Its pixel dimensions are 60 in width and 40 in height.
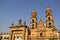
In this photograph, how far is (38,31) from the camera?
44.8m

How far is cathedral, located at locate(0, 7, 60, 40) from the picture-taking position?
140 ft

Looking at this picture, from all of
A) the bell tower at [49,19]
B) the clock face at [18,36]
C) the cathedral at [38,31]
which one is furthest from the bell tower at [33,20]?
the clock face at [18,36]

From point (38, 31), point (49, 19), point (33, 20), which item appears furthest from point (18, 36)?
point (49, 19)

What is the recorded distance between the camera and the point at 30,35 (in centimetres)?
4350

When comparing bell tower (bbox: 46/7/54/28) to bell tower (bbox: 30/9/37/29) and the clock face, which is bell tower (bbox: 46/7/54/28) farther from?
the clock face

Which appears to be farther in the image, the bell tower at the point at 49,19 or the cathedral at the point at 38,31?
the bell tower at the point at 49,19

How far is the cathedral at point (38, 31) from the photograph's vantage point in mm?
42662

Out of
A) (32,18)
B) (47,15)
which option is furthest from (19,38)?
(47,15)

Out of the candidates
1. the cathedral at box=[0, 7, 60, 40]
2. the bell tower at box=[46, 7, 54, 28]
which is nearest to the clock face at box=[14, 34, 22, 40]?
the cathedral at box=[0, 7, 60, 40]

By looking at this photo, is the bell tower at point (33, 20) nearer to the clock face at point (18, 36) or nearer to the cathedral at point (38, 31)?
the cathedral at point (38, 31)

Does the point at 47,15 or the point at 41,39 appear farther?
the point at 47,15

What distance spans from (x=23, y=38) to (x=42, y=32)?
6.28 meters

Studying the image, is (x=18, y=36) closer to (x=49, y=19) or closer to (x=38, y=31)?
(x=38, y=31)

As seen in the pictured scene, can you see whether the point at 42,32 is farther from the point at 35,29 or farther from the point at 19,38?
the point at 19,38
